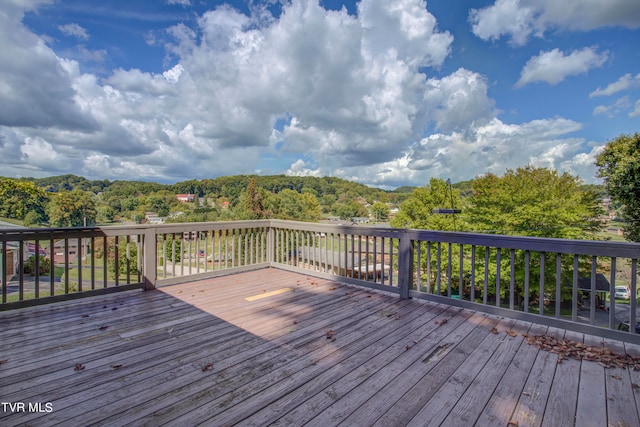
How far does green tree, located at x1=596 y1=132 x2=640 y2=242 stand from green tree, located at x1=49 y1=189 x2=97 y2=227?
58.9ft

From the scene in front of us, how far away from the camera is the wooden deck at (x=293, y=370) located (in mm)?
1604

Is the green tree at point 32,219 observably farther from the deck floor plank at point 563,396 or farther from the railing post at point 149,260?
the deck floor plank at point 563,396

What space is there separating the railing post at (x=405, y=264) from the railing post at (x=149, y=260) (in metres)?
3.51

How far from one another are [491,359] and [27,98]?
40.8 ft

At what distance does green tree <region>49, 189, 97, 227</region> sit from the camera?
3.83 m

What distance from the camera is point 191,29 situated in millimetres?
8523

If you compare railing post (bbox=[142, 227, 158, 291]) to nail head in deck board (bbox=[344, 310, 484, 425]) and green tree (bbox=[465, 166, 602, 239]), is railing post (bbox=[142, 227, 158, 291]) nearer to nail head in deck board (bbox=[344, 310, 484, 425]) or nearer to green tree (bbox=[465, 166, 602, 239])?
nail head in deck board (bbox=[344, 310, 484, 425])

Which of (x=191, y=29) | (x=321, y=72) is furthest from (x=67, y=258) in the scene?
(x=321, y=72)

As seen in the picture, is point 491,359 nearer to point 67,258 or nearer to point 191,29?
point 67,258

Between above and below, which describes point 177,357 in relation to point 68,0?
below

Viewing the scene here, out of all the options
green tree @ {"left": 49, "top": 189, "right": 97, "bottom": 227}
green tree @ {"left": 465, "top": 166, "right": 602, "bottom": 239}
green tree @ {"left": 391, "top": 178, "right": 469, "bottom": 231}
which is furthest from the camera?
green tree @ {"left": 391, "top": 178, "right": 469, "bottom": 231}

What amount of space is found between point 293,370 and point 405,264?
2.29 m

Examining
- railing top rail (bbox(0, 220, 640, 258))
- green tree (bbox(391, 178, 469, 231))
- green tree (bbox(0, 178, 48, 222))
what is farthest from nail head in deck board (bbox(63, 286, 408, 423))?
green tree (bbox(391, 178, 469, 231))

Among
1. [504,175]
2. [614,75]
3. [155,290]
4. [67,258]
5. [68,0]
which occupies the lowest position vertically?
[155,290]
